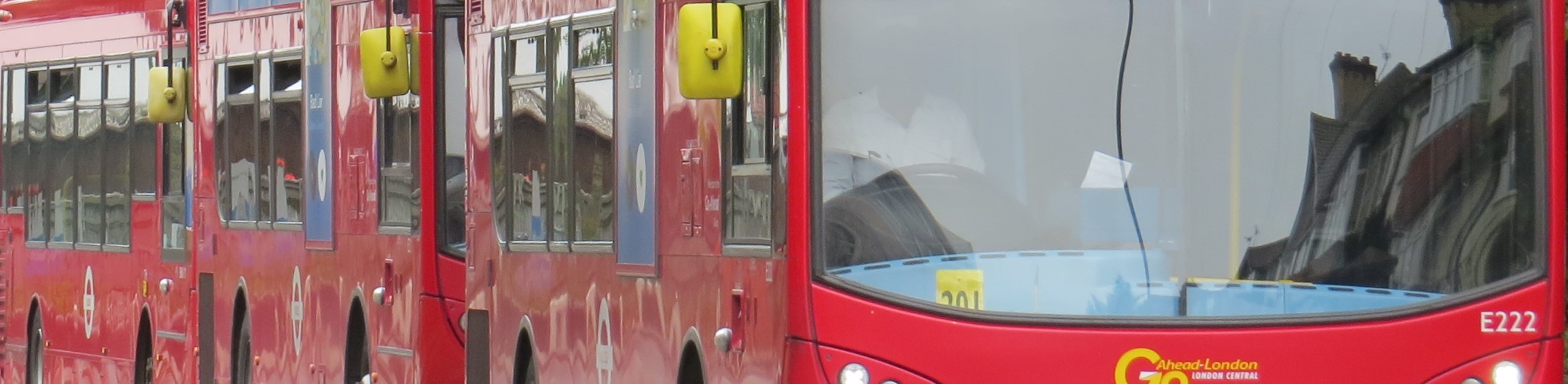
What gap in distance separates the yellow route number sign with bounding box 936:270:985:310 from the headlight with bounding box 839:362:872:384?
283 mm

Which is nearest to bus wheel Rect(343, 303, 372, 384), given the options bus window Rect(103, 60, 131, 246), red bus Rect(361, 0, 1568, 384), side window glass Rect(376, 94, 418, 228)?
side window glass Rect(376, 94, 418, 228)

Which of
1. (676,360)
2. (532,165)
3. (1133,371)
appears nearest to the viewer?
(1133,371)

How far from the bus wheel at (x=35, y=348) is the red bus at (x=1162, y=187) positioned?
40.0ft

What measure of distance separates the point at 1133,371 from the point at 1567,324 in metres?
4.69

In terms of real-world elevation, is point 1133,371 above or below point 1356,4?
below

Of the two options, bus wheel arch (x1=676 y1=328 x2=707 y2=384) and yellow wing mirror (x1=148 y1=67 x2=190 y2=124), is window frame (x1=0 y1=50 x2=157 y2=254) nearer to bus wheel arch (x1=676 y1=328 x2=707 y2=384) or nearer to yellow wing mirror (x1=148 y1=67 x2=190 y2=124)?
yellow wing mirror (x1=148 y1=67 x2=190 y2=124)

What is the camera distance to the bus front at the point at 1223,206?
8.23 m

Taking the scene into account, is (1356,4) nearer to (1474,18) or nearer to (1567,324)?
(1474,18)

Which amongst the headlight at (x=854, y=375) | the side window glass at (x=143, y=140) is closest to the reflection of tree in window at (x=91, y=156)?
the side window glass at (x=143, y=140)

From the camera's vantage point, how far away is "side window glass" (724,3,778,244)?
348 inches

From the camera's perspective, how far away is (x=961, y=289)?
8375 millimetres

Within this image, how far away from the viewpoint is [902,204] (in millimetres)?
8477

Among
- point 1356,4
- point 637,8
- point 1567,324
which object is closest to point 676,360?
point 637,8

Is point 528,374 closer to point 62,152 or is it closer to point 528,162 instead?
point 528,162
